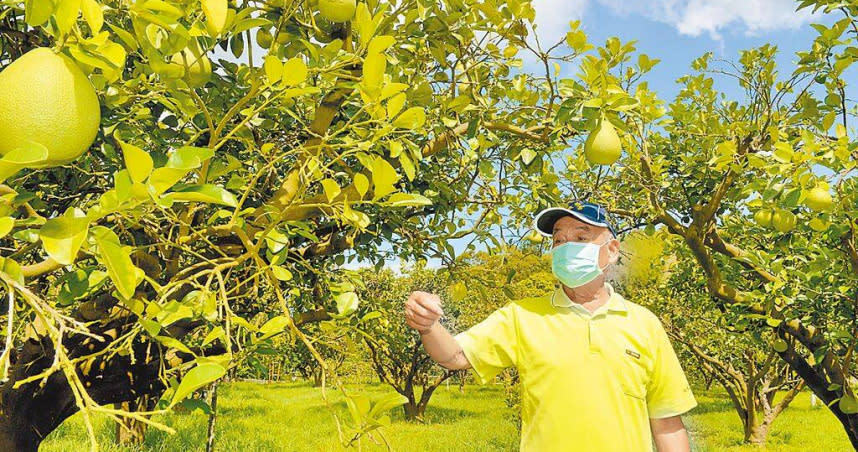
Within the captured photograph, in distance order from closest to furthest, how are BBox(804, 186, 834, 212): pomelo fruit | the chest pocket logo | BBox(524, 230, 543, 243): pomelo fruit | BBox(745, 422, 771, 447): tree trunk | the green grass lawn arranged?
the chest pocket logo
BBox(804, 186, 834, 212): pomelo fruit
BBox(524, 230, 543, 243): pomelo fruit
the green grass lawn
BBox(745, 422, 771, 447): tree trunk

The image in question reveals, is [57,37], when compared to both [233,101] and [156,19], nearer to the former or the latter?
[156,19]

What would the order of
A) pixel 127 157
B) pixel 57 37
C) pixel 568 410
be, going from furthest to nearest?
pixel 568 410
pixel 57 37
pixel 127 157

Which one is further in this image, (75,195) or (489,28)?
(75,195)

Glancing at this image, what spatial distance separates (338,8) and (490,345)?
1.22m

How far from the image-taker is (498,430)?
13.1 metres

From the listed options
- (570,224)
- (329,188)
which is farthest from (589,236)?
(329,188)

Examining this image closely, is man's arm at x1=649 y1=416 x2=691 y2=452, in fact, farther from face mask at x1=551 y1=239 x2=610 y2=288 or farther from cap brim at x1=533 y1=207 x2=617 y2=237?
cap brim at x1=533 y1=207 x2=617 y2=237

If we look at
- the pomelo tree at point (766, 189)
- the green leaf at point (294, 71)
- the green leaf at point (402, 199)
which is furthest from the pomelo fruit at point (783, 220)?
the green leaf at point (294, 71)

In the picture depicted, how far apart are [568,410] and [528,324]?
12.8 inches

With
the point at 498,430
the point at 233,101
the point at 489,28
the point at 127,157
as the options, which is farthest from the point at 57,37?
the point at 498,430

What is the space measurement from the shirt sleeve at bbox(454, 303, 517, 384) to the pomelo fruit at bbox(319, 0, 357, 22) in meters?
1.09

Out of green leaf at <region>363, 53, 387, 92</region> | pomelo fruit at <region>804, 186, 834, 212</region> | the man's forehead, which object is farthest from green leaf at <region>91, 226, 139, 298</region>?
pomelo fruit at <region>804, 186, 834, 212</region>

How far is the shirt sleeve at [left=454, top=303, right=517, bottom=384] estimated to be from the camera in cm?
214

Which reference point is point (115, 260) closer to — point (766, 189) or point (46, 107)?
point (46, 107)
